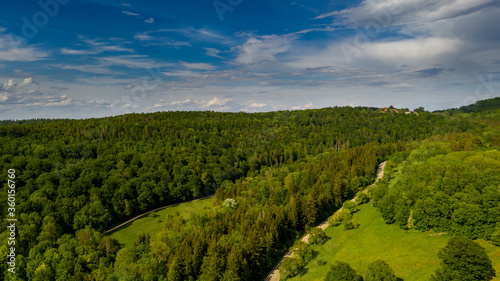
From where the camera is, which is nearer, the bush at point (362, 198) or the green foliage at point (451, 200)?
the green foliage at point (451, 200)

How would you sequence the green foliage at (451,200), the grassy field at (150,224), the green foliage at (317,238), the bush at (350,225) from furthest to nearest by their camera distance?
the grassy field at (150,224) → the bush at (350,225) → the green foliage at (317,238) → the green foliage at (451,200)

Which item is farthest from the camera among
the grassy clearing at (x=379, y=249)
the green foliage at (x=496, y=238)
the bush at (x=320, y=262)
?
the bush at (x=320, y=262)

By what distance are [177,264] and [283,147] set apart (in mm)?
123927

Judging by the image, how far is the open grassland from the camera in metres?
39.4

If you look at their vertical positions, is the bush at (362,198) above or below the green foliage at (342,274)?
below

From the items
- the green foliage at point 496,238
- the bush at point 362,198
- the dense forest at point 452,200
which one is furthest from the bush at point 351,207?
the green foliage at point 496,238

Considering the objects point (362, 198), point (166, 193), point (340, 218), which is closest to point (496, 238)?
point (340, 218)

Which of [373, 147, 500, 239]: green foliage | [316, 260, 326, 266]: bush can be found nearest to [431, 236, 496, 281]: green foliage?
[373, 147, 500, 239]: green foliage

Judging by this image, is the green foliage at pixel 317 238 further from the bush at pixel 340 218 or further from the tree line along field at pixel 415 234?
the bush at pixel 340 218

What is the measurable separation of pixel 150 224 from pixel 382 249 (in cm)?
6792

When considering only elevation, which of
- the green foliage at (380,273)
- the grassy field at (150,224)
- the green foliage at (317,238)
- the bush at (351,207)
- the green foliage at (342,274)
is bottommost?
the grassy field at (150,224)

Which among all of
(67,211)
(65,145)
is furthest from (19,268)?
(65,145)

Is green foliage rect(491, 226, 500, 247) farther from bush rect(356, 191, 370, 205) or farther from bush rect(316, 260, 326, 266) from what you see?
bush rect(356, 191, 370, 205)

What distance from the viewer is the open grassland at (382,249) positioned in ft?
Result: 129
